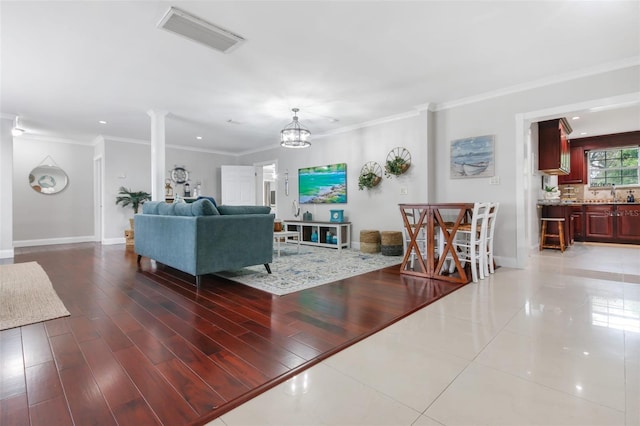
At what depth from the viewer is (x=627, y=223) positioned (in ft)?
20.4

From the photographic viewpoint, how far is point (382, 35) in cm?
287

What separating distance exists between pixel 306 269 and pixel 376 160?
2741 mm

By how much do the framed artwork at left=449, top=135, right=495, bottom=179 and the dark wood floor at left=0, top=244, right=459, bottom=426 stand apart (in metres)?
2.05

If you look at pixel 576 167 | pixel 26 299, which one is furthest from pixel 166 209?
pixel 576 167

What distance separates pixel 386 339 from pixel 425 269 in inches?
77.0

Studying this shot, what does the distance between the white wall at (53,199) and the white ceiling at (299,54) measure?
6.48 feet

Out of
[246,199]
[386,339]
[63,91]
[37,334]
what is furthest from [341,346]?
[246,199]

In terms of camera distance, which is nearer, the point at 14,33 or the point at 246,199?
the point at 14,33

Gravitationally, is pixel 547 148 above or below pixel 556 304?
above

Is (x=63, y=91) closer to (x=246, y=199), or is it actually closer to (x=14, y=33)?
(x=14, y=33)

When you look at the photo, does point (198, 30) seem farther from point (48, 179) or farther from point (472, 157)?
point (48, 179)

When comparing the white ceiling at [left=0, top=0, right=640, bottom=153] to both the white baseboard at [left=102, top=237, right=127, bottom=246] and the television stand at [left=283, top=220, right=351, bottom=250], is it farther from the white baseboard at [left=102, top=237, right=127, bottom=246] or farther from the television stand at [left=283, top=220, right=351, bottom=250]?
the white baseboard at [left=102, top=237, right=127, bottom=246]

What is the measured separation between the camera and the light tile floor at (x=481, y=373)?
1.22 m

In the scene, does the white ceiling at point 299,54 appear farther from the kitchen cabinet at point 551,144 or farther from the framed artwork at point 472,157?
the kitchen cabinet at point 551,144
